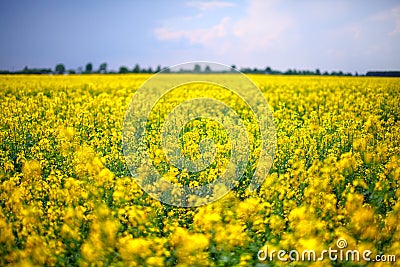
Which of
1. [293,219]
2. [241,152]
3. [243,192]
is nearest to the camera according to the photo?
[293,219]

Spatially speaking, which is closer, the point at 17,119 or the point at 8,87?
the point at 17,119

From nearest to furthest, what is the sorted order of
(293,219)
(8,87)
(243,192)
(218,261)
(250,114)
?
1. (218,261)
2. (293,219)
3. (243,192)
4. (250,114)
5. (8,87)

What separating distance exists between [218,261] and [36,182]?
303 cm

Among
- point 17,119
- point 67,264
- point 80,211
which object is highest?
point 17,119

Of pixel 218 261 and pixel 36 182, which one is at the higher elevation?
pixel 36 182

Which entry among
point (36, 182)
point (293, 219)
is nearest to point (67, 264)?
point (36, 182)

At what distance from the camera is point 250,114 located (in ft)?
42.9

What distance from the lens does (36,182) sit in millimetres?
6121

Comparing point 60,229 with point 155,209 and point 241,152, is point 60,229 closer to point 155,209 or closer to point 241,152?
point 155,209

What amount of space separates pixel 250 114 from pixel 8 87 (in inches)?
467

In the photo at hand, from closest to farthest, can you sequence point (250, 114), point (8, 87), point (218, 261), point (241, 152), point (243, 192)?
point (218, 261) → point (243, 192) → point (241, 152) → point (250, 114) → point (8, 87)

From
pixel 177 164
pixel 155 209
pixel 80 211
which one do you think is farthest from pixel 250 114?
pixel 80 211

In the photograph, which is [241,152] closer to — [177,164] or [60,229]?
[177,164]

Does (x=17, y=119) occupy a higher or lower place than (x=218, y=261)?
higher
